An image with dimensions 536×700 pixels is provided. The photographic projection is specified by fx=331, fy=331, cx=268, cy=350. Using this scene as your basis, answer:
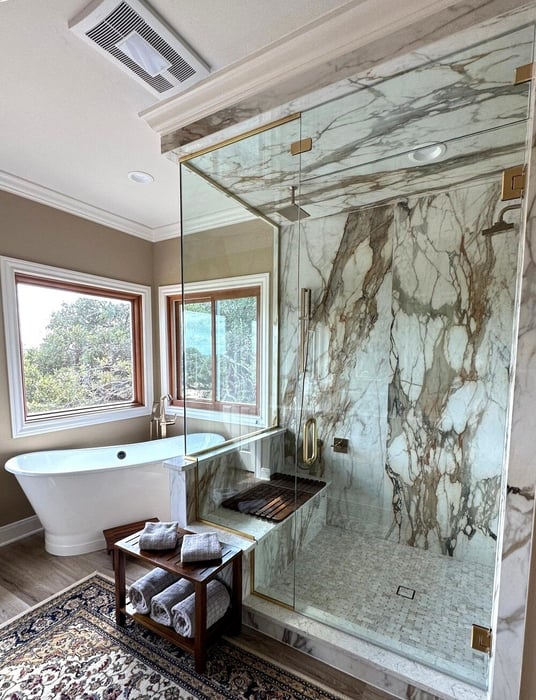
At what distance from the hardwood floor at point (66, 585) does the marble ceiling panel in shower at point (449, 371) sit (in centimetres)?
130

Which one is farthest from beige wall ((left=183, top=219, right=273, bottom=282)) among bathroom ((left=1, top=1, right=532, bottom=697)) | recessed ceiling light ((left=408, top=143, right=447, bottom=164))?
recessed ceiling light ((left=408, top=143, right=447, bottom=164))

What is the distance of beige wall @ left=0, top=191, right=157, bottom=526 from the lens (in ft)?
8.26

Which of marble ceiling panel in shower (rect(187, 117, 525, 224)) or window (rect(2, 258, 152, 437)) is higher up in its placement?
marble ceiling panel in shower (rect(187, 117, 525, 224))

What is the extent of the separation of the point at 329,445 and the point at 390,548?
2.81ft

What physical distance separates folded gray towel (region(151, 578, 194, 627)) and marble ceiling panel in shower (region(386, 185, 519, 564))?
168cm

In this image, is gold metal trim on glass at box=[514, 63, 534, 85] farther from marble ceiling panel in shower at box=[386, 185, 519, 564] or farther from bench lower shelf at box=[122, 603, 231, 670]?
bench lower shelf at box=[122, 603, 231, 670]

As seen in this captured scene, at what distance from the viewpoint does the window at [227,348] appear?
8.76 feet

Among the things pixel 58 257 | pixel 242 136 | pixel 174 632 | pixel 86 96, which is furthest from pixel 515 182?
pixel 58 257

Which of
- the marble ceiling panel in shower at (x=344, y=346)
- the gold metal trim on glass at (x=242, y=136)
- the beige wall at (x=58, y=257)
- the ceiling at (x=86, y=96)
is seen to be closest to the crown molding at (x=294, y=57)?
the ceiling at (x=86, y=96)

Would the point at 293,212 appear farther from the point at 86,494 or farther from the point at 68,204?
the point at 86,494

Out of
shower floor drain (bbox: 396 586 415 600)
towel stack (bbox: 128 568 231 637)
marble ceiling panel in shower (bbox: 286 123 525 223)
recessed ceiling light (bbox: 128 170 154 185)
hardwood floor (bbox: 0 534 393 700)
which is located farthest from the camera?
recessed ceiling light (bbox: 128 170 154 185)

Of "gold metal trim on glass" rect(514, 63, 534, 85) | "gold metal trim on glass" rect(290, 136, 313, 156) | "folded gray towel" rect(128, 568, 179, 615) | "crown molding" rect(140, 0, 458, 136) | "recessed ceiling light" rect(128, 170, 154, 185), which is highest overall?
"crown molding" rect(140, 0, 458, 136)

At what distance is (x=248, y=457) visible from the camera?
2.57 metres

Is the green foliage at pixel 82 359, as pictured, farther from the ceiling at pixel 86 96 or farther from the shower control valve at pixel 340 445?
the shower control valve at pixel 340 445
